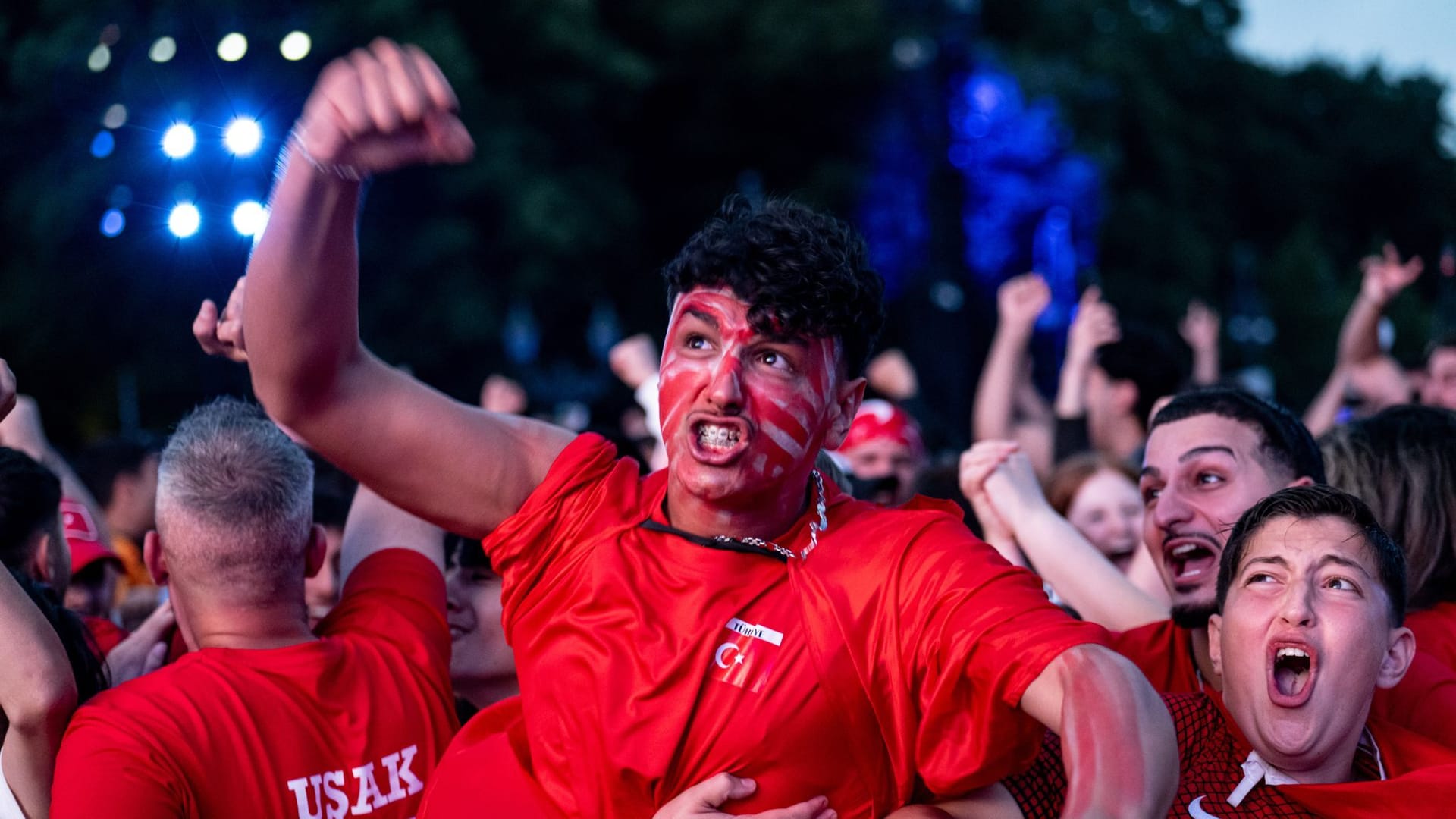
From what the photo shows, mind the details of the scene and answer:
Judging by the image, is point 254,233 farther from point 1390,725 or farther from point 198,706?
point 1390,725

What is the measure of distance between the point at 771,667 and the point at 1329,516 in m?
1.24

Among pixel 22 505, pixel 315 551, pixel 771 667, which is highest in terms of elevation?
pixel 771 667

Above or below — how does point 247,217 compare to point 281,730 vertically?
above

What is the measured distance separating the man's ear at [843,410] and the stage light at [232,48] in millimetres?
2259

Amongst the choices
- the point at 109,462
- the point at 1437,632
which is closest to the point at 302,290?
the point at 1437,632

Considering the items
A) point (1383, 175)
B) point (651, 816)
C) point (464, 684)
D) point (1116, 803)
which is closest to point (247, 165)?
point (464, 684)

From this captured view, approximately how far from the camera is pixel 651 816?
8.29ft

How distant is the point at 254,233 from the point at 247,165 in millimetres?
192

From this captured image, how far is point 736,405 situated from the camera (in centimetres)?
262

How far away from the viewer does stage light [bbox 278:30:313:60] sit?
426 cm

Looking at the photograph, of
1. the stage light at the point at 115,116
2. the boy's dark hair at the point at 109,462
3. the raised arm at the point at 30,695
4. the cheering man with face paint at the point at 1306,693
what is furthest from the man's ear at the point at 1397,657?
the boy's dark hair at the point at 109,462

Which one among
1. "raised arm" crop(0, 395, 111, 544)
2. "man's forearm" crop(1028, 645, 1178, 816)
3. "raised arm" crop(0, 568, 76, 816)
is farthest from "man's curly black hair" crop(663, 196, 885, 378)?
"raised arm" crop(0, 395, 111, 544)

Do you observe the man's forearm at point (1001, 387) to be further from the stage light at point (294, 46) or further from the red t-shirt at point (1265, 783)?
the red t-shirt at point (1265, 783)

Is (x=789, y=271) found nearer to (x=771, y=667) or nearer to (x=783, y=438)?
(x=783, y=438)
